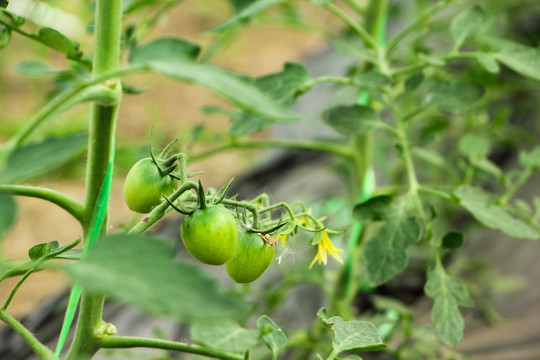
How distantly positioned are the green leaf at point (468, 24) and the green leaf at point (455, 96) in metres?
0.05

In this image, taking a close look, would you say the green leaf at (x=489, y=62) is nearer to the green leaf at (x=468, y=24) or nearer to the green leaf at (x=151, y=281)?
the green leaf at (x=468, y=24)

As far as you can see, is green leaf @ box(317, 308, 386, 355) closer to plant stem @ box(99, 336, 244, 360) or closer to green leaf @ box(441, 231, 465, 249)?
plant stem @ box(99, 336, 244, 360)

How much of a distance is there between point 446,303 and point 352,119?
0.27 meters

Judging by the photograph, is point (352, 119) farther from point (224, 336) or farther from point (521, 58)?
point (224, 336)

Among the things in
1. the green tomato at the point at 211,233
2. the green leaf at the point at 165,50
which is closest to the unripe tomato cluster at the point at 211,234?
the green tomato at the point at 211,233

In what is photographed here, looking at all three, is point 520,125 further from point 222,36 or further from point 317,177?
point 222,36

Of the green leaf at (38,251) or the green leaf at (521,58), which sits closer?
the green leaf at (38,251)

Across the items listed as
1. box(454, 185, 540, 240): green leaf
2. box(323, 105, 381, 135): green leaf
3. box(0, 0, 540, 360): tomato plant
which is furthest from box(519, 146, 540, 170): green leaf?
box(323, 105, 381, 135): green leaf

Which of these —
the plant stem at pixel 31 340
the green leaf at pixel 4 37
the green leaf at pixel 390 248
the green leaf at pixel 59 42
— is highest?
the green leaf at pixel 4 37

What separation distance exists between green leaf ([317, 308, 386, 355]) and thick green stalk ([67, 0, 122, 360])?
0.20 m

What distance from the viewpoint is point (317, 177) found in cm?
199

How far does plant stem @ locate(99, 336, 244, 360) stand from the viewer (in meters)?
0.47

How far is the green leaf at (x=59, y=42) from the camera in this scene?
528 mm

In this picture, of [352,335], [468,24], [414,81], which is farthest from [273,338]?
[468,24]
